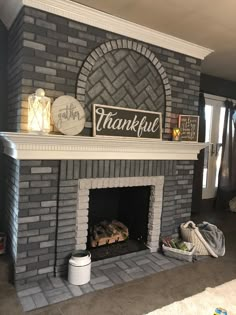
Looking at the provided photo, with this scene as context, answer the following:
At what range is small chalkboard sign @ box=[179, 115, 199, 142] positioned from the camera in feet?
9.61

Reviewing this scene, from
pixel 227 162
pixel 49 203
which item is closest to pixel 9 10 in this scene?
pixel 49 203

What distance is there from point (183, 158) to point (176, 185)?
1.05 feet

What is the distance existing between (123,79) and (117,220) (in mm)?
1659

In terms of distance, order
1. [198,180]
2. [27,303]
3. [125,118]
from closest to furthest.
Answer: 1. [27,303]
2. [125,118]
3. [198,180]

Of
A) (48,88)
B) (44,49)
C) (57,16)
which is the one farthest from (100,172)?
(57,16)

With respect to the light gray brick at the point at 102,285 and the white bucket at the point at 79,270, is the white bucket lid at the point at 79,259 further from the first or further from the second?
the light gray brick at the point at 102,285

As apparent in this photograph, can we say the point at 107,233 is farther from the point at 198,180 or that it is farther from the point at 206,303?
the point at 198,180

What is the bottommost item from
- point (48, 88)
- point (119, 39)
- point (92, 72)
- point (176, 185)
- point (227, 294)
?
point (227, 294)

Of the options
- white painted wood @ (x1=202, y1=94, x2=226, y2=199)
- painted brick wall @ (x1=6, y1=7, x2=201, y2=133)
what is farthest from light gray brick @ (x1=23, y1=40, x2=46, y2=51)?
white painted wood @ (x1=202, y1=94, x2=226, y2=199)

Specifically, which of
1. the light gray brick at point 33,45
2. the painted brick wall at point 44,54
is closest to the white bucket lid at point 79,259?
the painted brick wall at point 44,54

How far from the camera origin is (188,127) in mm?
2984

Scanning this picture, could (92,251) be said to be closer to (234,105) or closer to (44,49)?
(44,49)

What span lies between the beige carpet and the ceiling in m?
2.31

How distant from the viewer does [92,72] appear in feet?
7.82
